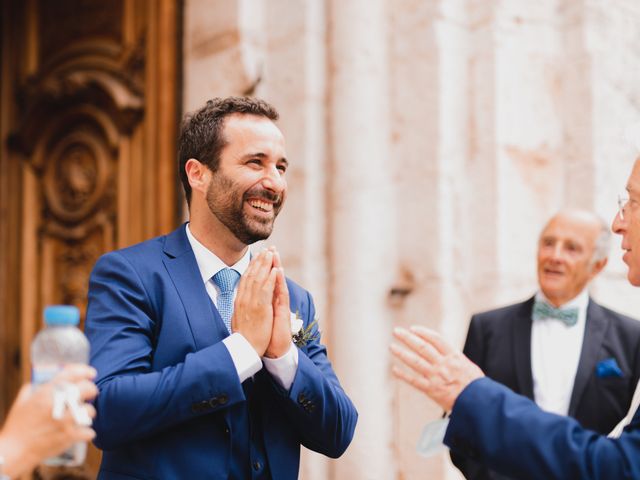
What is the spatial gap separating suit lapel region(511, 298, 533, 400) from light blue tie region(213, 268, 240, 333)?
1.58m

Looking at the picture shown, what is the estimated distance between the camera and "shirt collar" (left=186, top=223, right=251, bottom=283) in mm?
2406

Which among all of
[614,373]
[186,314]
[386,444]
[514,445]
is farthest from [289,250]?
[514,445]

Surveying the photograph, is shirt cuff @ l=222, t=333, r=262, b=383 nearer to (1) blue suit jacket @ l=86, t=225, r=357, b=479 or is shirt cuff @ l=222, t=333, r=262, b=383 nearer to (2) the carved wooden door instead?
(1) blue suit jacket @ l=86, t=225, r=357, b=479

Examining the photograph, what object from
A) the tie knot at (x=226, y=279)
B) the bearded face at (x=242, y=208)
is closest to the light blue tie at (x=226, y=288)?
the tie knot at (x=226, y=279)

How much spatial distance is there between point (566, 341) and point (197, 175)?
194cm

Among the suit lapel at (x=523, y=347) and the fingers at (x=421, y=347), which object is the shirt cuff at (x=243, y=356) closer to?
the fingers at (x=421, y=347)

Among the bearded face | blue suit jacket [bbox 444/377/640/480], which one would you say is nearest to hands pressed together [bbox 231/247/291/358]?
the bearded face

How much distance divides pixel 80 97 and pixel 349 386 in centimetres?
252

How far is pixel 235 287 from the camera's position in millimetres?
2420

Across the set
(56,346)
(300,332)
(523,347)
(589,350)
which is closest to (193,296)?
(300,332)

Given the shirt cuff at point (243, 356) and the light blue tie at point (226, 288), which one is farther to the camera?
the light blue tie at point (226, 288)

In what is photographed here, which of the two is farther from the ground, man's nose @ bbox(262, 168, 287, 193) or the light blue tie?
man's nose @ bbox(262, 168, 287, 193)

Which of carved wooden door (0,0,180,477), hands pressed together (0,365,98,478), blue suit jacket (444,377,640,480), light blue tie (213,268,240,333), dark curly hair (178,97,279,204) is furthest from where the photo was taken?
carved wooden door (0,0,180,477)

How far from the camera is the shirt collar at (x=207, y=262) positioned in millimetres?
2406
